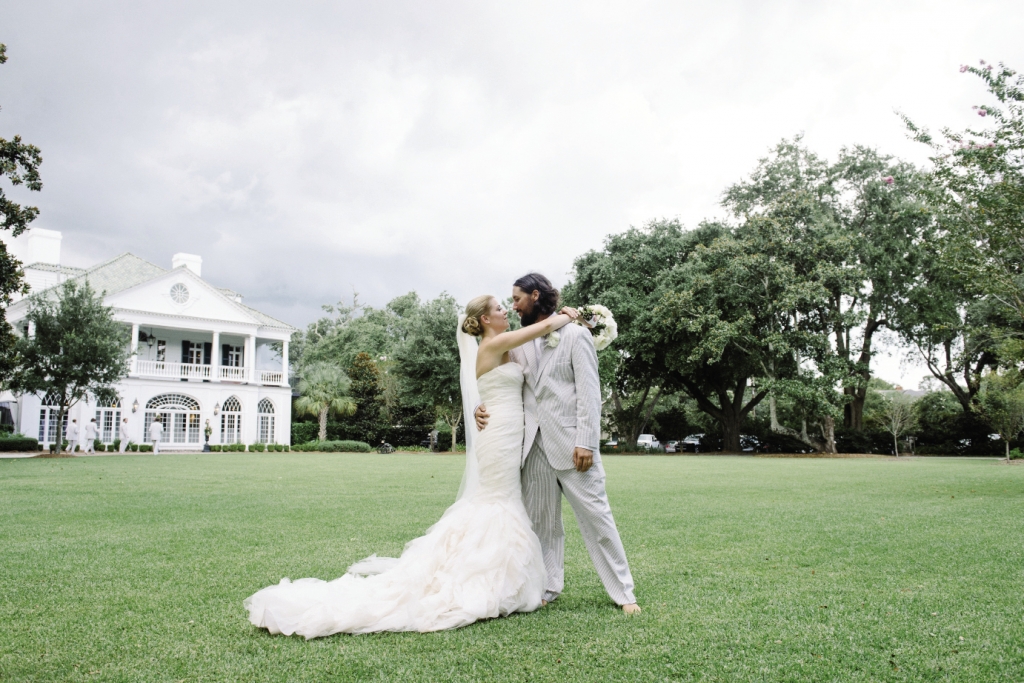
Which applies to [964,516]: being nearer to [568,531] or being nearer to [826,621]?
[568,531]

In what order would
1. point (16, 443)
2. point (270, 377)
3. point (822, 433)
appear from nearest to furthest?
point (16, 443) < point (822, 433) < point (270, 377)

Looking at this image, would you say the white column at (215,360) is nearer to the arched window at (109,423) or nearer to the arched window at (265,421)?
the arched window at (265,421)

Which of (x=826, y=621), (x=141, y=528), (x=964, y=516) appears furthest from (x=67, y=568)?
(x=964, y=516)

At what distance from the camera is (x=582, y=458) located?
166 inches

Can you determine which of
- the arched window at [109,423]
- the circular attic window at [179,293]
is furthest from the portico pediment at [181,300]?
the arched window at [109,423]

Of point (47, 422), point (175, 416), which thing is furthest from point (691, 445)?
point (47, 422)

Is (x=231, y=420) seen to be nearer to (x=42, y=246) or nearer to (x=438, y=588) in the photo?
(x=42, y=246)

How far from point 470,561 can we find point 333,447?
36.0m

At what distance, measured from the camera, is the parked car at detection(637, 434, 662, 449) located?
41.8m

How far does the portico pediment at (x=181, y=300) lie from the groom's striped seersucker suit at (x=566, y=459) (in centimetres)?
3847

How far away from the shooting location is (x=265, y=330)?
42812 mm

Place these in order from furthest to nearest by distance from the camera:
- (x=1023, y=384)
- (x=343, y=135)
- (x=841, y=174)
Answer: (x=841, y=174)
(x=1023, y=384)
(x=343, y=135)

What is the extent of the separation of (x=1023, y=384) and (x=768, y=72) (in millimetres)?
21776

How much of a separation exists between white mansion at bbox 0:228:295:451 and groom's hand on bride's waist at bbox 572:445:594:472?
3699cm
